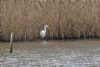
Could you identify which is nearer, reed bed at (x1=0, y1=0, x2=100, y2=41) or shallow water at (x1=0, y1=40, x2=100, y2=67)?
shallow water at (x1=0, y1=40, x2=100, y2=67)

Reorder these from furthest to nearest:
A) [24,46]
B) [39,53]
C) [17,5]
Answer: [17,5] < [24,46] < [39,53]

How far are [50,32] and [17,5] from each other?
2.03 metres

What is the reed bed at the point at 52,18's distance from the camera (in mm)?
19734

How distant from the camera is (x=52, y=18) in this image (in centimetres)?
2064

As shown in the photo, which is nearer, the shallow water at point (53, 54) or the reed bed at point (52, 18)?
the shallow water at point (53, 54)

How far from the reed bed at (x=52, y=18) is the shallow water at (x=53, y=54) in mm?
656

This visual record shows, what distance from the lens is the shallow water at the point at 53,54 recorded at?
45.6ft

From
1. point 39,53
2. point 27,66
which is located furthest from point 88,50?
point 27,66

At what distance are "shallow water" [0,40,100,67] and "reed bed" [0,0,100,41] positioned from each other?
0.66 m

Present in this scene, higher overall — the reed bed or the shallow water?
the reed bed

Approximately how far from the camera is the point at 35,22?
2041cm

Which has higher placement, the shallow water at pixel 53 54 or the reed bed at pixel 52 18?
the reed bed at pixel 52 18

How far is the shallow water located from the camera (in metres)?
13.9

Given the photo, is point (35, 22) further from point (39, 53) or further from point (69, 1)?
point (39, 53)
